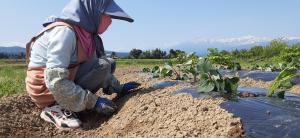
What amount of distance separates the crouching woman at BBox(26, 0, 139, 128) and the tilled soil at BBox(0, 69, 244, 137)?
0.12m

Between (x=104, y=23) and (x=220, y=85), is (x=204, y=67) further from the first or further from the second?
(x=104, y=23)

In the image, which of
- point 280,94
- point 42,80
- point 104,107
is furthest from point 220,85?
point 42,80

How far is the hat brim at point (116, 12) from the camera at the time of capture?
387 cm

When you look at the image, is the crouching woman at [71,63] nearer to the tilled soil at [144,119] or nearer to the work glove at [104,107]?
the work glove at [104,107]

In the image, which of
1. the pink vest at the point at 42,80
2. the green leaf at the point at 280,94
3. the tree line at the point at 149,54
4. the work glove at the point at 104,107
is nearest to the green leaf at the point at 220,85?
the green leaf at the point at 280,94

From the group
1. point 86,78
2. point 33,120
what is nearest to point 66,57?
point 86,78

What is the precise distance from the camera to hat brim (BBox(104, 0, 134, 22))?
387 centimetres

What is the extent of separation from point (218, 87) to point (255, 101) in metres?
0.29

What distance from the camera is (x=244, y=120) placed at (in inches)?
102

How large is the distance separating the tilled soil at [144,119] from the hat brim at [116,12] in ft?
2.12

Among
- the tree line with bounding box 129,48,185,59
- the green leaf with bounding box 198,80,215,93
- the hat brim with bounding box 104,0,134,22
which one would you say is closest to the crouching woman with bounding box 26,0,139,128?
the hat brim with bounding box 104,0,134,22

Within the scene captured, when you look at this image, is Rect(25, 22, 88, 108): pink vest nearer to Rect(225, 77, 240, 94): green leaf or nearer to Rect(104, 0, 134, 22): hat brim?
Rect(104, 0, 134, 22): hat brim

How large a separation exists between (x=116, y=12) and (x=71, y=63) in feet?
1.84

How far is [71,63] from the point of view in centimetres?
376
